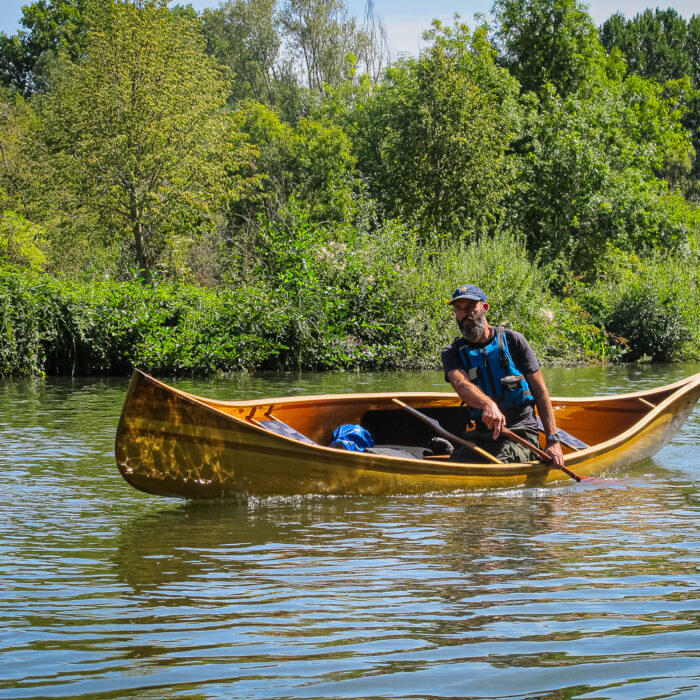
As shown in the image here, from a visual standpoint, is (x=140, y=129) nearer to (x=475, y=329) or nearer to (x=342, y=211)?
(x=342, y=211)

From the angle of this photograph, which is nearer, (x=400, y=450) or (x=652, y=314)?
(x=400, y=450)

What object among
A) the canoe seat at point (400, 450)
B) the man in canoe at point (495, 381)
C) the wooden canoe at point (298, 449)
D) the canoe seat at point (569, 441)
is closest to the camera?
the wooden canoe at point (298, 449)

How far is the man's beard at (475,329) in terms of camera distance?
7766 millimetres

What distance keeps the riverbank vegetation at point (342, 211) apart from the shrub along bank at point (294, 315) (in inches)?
2.0

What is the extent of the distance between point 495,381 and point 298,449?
1763 millimetres

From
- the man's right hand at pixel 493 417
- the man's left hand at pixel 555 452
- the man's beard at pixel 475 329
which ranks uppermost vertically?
the man's beard at pixel 475 329

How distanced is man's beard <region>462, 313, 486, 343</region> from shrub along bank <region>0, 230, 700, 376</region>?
1289 cm

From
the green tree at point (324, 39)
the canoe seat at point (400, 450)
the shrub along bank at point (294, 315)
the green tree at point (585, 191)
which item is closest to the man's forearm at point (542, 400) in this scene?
the canoe seat at point (400, 450)

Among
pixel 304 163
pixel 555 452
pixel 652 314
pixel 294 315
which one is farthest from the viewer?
pixel 304 163

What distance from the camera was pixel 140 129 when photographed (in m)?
26.3

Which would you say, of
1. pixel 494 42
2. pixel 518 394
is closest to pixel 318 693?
pixel 518 394

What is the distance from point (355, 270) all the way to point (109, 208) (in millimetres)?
9165

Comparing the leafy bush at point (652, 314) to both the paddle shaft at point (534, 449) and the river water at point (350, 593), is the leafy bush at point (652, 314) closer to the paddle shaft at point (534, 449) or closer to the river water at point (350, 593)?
the river water at point (350, 593)

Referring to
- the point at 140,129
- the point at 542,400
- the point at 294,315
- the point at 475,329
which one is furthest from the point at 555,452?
the point at 140,129
